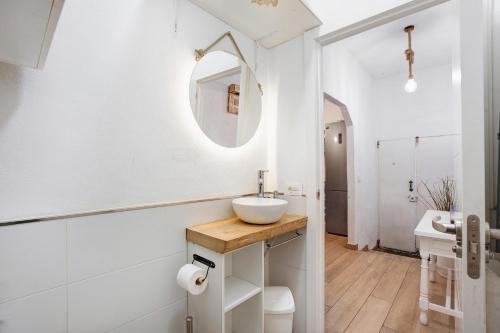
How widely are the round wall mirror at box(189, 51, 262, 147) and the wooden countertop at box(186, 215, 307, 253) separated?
0.53 m

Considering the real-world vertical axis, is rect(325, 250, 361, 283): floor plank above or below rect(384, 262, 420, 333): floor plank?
above

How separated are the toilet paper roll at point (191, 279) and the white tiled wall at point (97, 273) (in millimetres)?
152

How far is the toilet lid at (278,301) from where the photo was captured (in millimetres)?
1459

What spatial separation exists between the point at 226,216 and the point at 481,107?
130 centimetres

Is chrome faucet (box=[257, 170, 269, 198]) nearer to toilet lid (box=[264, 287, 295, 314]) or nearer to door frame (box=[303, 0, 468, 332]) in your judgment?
door frame (box=[303, 0, 468, 332])

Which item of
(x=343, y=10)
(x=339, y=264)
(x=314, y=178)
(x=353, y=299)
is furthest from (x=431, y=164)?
(x=343, y=10)

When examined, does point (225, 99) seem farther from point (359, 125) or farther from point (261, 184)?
A: point (359, 125)

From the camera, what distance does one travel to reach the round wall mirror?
144 cm

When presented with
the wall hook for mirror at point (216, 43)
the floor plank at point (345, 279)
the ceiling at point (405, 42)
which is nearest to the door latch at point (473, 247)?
the wall hook for mirror at point (216, 43)

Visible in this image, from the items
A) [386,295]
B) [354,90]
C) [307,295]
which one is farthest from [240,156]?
[354,90]

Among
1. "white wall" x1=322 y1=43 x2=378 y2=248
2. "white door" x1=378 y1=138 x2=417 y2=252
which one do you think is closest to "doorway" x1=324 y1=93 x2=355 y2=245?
"white wall" x1=322 y1=43 x2=378 y2=248

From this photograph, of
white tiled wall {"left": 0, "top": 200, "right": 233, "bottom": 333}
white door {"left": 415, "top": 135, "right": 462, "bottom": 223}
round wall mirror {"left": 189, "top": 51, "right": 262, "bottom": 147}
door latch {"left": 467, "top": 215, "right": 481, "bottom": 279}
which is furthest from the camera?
white door {"left": 415, "top": 135, "right": 462, "bottom": 223}

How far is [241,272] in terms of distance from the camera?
4.78 ft

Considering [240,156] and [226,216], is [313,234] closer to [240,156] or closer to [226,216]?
[226,216]
